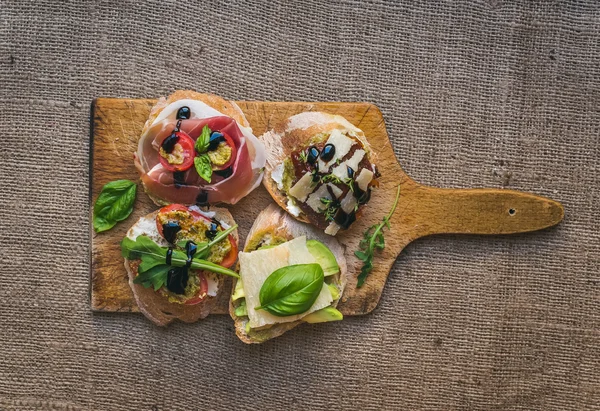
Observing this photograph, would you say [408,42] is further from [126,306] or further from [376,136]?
[126,306]

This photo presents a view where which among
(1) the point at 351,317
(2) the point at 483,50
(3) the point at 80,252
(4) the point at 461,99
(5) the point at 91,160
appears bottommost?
(1) the point at 351,317

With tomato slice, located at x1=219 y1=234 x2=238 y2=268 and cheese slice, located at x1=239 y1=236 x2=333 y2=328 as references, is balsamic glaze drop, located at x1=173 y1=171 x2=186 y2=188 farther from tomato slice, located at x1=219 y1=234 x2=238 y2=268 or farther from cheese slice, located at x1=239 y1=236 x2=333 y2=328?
cheese slice, located at x1=239 y1=236 x2=333 y2=328

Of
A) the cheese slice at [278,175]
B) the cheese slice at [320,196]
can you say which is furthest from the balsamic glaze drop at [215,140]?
the cheese slice at [320,196]

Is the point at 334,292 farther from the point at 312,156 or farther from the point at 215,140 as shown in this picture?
the point at 215,140

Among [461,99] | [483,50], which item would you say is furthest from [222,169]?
[483,50]

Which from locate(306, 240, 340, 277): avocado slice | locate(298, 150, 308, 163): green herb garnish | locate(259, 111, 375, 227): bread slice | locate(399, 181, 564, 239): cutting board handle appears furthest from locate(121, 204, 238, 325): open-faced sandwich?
locate(399, 181, 564, 239): cutting board handle

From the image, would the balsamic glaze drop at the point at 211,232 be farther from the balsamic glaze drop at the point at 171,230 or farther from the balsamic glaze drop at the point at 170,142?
the balsamic glaze drop at the point at 170,142
